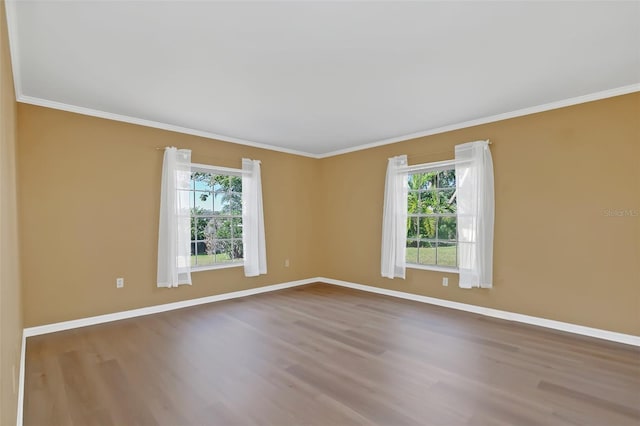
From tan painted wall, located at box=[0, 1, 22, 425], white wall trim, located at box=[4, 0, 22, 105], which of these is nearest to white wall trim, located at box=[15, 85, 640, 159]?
white wall trim, located at box=[4, 0, 22, 105]

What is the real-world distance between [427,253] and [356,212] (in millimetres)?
1471

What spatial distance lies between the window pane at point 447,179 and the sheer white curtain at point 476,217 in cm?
33

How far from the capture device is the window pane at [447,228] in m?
4.63

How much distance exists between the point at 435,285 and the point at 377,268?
1.04 meters

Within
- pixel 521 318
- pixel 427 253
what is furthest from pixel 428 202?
pixel 521 318

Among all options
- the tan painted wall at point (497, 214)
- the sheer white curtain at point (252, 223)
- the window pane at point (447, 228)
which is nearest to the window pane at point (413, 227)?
the window pane at point (447, 228)

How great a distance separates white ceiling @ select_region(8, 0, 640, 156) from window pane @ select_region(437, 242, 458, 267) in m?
1.83

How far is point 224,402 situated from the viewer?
221 centimetres

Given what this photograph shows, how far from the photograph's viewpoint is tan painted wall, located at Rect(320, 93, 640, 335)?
3.28 metres

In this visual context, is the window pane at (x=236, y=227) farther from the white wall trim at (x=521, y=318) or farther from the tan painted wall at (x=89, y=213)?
the white wall trim at (x=521, y=318)

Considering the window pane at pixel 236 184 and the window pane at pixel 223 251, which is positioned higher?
the window pane at pixel 236 184

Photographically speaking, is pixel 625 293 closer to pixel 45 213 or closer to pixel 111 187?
pixel 111 187

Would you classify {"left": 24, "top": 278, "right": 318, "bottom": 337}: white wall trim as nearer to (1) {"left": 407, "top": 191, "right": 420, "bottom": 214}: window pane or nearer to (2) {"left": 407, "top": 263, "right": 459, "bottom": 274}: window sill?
(2) {"left": 407, "top": 263, "right": 459, "bottom": 274}: window sill

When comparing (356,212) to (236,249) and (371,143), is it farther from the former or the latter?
(236,249)
